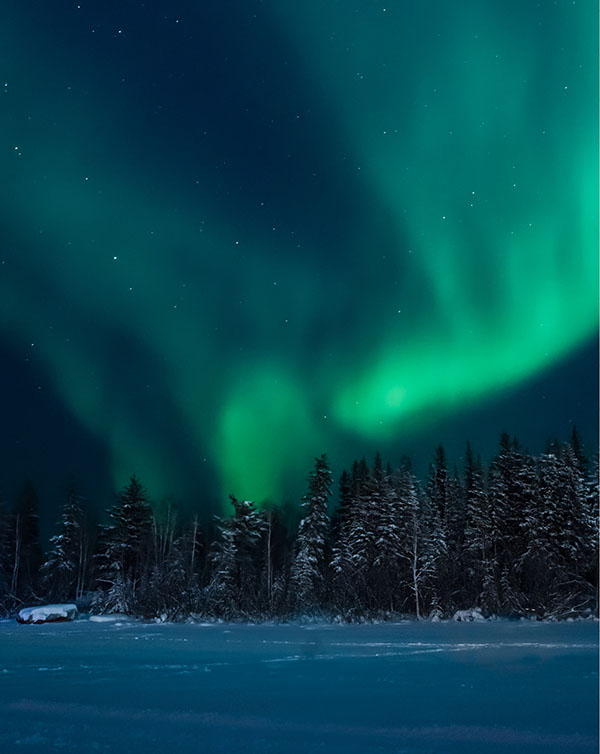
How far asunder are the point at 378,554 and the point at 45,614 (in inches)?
715

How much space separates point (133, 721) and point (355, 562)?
32.0 m

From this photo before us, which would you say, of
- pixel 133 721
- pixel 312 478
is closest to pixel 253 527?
pixel 312 478

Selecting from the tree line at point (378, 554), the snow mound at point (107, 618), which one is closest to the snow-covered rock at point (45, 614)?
the snow mound at point (107, 618)

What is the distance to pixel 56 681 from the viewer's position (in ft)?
34.6

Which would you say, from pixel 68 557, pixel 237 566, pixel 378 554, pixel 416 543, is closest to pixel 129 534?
pixel 68 557

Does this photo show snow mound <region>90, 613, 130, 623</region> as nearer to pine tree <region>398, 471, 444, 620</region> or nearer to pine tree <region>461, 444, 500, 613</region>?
pine tree <region>398, 471, 444, 620</region>

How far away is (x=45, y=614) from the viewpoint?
29.9m

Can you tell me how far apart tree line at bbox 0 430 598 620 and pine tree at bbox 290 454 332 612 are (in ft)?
0.27

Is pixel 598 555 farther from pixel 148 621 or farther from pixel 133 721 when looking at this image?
pixel 133 721

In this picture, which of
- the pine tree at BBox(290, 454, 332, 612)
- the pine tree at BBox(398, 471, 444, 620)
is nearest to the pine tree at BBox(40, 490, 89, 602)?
the pine tree at BBox(290, 454, 332, 612)

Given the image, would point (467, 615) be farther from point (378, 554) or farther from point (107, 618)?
point (107, 618)

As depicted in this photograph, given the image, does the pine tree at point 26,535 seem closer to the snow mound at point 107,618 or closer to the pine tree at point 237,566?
the pine tree at point 237,566

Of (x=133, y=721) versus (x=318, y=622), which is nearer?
(x=133, y=721)

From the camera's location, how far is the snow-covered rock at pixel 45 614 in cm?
2958
